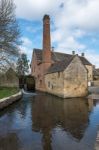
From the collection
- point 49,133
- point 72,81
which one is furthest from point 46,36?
point 49,133

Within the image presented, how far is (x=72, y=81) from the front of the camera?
1205 inches

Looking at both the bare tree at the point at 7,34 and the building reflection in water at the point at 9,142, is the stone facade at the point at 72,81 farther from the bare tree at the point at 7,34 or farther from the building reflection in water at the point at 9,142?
the building reflection in water at the point at 9,142

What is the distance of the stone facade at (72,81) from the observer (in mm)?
29953

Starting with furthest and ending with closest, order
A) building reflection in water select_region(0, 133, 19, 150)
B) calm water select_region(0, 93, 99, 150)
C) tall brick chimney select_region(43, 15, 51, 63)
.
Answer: tall brick chimney select_region(43, 15, 51, 63)
calm water select_region(0, 93, 99, 150)
building reflection in water select_region(0, 133, 19, 150)

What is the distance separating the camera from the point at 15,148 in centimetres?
919

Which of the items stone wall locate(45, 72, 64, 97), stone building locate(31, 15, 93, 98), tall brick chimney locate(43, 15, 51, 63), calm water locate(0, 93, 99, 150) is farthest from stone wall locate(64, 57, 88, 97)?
calm water locate(0, 93, 99, 150)

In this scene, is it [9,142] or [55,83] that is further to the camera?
[55,83]

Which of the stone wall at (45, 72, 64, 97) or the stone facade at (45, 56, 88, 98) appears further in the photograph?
the stone wall at (45, 72, 64, 97)

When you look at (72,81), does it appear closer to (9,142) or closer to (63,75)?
(63,75)

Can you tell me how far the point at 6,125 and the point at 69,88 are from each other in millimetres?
17587

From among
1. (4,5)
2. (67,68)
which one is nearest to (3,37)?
(4,5)

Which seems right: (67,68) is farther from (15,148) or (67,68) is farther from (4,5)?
(15,148)

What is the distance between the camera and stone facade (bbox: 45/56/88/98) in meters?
30.0

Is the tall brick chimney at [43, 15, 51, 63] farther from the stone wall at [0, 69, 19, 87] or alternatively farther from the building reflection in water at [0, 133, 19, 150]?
the building reflection in water at [0, 133, 19, 150]
